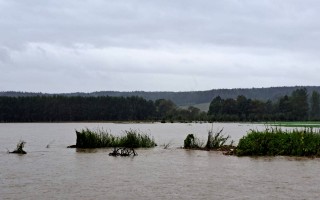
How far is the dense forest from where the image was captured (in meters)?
168

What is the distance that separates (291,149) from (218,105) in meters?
152

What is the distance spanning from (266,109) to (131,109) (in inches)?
1843

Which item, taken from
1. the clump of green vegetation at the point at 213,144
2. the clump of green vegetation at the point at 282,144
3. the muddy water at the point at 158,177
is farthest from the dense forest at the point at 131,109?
the muddy water at the point at 158,177

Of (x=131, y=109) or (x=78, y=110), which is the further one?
(x=131, y=109)

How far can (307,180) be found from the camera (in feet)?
66.7

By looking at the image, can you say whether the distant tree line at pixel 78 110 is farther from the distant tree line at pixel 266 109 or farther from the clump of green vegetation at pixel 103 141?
the clump of green vegetation at pixel 103 141

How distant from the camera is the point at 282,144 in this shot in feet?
102

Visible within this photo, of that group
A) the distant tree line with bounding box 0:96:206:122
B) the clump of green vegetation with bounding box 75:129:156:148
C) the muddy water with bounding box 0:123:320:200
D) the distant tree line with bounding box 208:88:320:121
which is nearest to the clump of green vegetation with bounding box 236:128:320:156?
the muddy water with bounding box 0:123:320:200

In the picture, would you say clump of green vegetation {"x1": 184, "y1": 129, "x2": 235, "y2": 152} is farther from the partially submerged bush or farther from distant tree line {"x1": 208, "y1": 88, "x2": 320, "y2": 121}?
distant tree line {"x1": 208, "y1": 88, "x2": 320, "y2": 121}

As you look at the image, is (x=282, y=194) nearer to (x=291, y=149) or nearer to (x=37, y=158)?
(x=291, y=149)

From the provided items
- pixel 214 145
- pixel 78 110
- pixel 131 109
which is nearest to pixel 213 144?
pixel 214 145

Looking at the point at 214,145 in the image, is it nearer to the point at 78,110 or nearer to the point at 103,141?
the point at 103,141

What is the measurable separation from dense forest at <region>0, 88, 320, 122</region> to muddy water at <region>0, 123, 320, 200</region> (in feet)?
445

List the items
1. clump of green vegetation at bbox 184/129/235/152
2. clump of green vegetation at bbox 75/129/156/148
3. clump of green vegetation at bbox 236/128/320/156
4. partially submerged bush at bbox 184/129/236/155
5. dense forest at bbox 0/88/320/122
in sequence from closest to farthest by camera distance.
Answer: clump of green vegetation at bbox 236/128/320/156 < partially submerged bush at bbox 184/129/236/155 < clump of green vegetation at bbox 184/129/235/152 < clump of green vegetation at bbox 75/129/156/148 < dense forest at bbox 0/88/320/122
